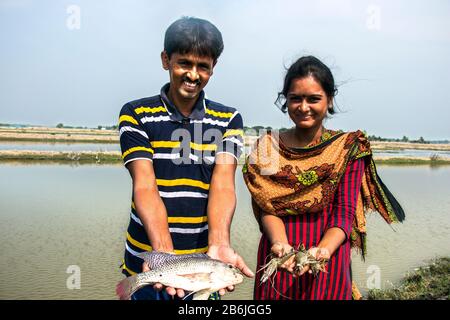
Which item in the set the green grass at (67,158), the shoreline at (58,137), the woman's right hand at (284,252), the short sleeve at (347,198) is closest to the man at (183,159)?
the woman's right hand at (284,252)

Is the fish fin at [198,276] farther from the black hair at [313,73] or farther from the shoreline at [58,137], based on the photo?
the shoreline at [58,137]

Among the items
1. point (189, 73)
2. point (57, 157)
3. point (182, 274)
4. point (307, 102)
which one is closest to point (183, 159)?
point (189, 73)

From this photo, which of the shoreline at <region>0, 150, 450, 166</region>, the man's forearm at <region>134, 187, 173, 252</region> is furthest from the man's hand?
the shoreline at <region>0, 150, 450, 166</region>

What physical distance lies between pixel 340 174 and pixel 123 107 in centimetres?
141

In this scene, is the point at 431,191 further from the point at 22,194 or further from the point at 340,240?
the point at 340,240

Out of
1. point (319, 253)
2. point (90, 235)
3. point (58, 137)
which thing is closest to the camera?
point (319, 253)

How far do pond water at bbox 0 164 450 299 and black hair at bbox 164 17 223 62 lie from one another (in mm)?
6507

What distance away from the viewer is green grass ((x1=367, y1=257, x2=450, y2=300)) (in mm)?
7074

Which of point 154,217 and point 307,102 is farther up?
point 307,102

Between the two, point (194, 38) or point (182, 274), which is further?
point (194, 38)

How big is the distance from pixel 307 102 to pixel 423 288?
578 centimetres

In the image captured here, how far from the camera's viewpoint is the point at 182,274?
248 cm

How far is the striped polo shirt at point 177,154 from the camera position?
2.71m

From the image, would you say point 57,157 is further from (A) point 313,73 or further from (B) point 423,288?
(A) point 313,73
